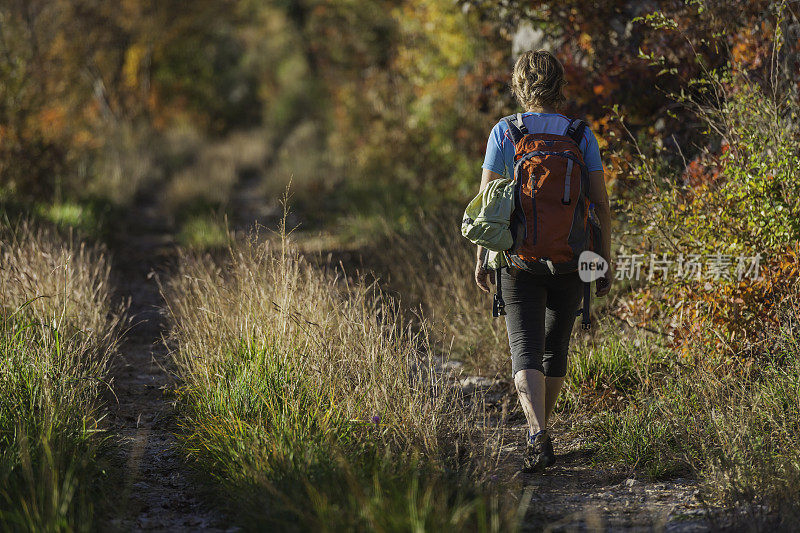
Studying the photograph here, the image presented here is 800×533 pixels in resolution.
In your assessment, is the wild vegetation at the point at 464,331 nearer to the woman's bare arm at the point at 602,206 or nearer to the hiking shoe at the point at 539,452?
the hiking shoe at the point at 539,452

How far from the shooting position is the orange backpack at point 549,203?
3.37 meters

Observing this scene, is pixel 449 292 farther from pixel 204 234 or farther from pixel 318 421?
pixel 204 234

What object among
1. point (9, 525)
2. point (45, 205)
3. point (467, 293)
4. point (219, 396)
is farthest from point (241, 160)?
point (9, 525)

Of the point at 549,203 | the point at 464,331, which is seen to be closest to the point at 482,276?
the point at 549,203

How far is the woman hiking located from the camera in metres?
3.42

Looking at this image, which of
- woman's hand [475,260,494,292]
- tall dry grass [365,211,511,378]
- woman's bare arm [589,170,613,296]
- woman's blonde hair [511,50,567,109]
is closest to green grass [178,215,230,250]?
tall dry grass [365,211,511,378]

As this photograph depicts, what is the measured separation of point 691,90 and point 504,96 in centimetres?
209

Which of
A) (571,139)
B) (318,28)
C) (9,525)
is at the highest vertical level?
(318,28)

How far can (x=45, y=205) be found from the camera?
9492 millimetres

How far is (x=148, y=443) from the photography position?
164 inches

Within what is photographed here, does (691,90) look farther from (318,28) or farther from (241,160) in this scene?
(318,28)

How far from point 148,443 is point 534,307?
7.15ft

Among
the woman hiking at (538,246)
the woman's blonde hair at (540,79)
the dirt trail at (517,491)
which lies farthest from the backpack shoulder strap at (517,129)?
the dirt trail at (517,491)

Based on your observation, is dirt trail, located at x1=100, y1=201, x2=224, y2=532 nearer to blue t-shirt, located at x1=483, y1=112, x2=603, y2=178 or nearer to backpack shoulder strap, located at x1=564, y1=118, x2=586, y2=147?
blue t-shirt, located at x1=483, y1=112, x2=603, y2=178
